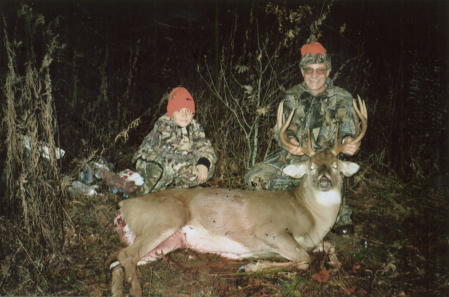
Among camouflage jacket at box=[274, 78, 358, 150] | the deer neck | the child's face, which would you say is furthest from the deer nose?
the child's face

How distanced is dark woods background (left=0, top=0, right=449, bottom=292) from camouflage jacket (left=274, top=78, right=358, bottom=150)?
47cm

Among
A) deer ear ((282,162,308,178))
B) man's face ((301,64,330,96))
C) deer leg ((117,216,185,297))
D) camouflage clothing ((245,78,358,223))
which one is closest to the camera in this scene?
deer leg ((117,216,185,297))

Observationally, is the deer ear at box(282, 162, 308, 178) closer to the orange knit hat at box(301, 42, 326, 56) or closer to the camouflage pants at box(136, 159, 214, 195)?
the camouflage pants at box(136, 159, 214, 195)

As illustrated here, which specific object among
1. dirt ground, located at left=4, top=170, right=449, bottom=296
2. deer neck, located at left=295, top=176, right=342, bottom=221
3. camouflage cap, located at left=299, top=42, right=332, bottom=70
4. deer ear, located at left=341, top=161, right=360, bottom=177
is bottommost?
dirt ground, located at left=4, top=170, right=449, bottom=296

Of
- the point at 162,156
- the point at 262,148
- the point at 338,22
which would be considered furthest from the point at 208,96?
the point at 338,22

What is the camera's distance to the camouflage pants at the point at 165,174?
4.36m

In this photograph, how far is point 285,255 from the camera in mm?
3461

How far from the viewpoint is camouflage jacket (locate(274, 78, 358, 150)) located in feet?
16.0

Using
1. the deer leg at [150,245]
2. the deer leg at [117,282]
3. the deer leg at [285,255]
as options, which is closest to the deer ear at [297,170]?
the deer leg at [285,255]

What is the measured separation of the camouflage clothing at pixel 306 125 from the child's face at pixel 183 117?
3.94 feet

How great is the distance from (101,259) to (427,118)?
20.4ft

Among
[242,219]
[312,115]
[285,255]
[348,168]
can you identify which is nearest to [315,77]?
[312,115]

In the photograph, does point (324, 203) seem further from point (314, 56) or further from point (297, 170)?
point (314, 56)

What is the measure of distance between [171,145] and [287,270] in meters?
1.99
